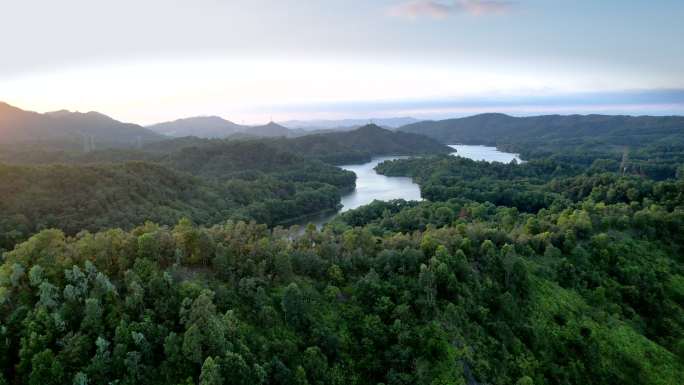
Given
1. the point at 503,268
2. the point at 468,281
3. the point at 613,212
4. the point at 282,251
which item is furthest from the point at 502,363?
the point at 613,212

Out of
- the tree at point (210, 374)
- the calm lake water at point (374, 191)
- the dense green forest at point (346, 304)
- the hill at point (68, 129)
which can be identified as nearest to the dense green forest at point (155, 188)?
the calm lake water at point (374, 191)

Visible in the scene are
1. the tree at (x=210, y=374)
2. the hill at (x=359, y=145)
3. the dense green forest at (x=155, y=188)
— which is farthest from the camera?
the hill at (x=359, y=145)

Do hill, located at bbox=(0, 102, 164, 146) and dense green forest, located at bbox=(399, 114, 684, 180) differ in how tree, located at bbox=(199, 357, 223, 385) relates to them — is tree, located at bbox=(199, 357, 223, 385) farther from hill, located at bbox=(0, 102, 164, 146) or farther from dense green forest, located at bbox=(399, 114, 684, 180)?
hill, located at bbox=(0, 102, 164, 146)

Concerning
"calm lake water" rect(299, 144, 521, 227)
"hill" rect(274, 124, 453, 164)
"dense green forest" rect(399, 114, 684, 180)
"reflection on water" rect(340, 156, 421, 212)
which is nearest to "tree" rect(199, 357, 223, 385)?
"calm lake water" rect(299, 144, 521, 227)

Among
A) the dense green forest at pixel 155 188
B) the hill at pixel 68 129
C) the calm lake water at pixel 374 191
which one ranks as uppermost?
the hill at pixel 68 129

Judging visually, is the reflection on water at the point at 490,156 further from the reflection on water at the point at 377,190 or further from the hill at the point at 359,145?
the reflection on water at the point at 377,190

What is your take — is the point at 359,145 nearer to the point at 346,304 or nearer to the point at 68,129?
the point at 68,129

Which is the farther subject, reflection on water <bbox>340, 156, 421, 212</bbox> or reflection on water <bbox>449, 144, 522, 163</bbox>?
reflection on water <bbox>449, 144, 522, 163</bbox>

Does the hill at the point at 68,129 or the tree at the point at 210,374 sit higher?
the hill at the point at 68,129
